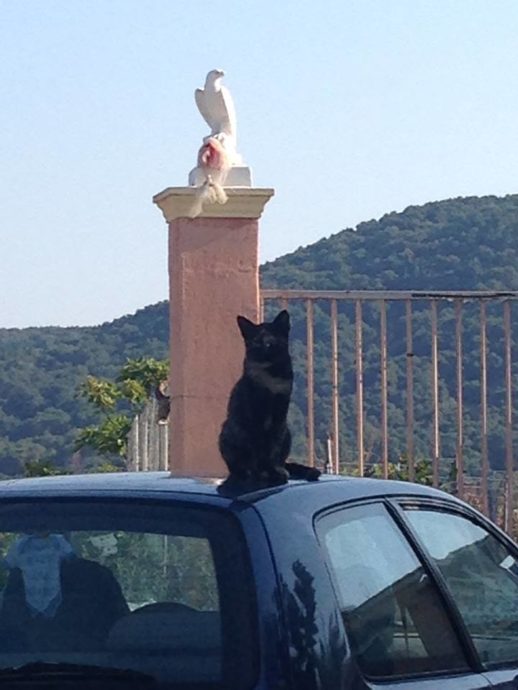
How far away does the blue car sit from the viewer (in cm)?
321

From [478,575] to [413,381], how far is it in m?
4.16

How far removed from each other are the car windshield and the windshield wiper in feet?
0.05

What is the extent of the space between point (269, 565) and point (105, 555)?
1.44ft

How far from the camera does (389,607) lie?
12.2 feet

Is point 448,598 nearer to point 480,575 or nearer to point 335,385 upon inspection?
point 480,575

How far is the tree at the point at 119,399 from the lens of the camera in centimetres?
1192

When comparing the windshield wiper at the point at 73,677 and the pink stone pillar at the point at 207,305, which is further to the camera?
the pink stone pillar at the point at 207,305

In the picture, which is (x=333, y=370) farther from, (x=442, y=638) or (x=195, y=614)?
(x=195, y=614)

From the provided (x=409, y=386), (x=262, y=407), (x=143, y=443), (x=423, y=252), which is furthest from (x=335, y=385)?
(x=423, y=252)

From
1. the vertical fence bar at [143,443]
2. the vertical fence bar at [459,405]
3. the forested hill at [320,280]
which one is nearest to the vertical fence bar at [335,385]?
the vertical fence bar at [459,405]

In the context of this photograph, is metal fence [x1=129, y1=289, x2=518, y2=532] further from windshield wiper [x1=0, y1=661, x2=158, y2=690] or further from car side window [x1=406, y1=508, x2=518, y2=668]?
windshield wiper [x1=0, y1=661, x2=158, y2=690]

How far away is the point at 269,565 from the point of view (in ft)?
10.7

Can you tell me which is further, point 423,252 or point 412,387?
point 423,252

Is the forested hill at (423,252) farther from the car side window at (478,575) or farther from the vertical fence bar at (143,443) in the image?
the car side window at (478,575)
